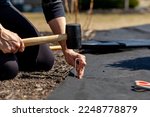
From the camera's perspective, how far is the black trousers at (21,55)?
10.6ft

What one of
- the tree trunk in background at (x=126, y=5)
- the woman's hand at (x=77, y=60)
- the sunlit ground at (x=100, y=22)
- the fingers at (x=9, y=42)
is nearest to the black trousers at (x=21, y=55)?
the fingers at (x=9, y=42)

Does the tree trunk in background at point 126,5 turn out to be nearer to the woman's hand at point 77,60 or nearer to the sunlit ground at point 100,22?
the sunlit ground at point 100,22

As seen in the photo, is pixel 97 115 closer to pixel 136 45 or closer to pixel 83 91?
pixel 83 91

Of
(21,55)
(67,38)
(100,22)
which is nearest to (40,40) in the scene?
(67,38)

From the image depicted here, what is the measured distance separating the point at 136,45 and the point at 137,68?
99 centimetres

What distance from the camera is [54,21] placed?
3.44 m

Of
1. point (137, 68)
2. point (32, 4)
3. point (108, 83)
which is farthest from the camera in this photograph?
point (32, 4)

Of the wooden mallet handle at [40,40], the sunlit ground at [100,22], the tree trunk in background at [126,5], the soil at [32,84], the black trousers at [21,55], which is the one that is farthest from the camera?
the tree trunk in background at [126,5]

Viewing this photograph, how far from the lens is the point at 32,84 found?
3.21 metres

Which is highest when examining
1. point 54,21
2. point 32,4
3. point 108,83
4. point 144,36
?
point 54,21

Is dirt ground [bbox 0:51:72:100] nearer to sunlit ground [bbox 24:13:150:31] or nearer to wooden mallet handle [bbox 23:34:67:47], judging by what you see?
wooden mallet handle [bbox 23:34:67:47]

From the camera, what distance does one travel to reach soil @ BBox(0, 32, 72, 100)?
291 centimetres

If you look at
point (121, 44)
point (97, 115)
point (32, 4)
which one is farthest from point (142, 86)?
point (32, 4)

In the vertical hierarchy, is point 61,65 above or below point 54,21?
below
